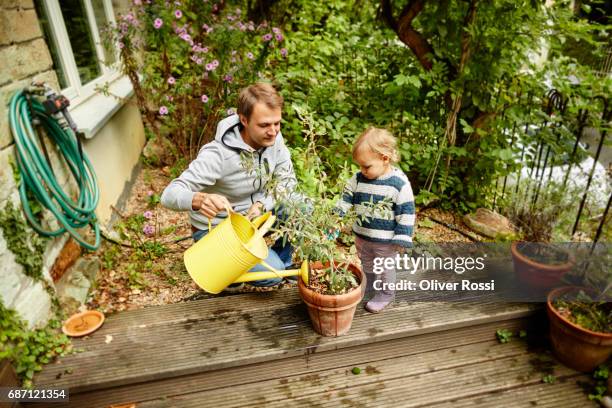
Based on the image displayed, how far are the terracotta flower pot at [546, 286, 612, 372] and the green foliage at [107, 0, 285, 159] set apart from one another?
2.81 m

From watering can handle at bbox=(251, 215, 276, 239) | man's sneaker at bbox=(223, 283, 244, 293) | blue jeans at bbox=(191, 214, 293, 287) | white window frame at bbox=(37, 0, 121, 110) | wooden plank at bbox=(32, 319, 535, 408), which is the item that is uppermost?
white window frame at bbox=(37, 0, 121, 110)

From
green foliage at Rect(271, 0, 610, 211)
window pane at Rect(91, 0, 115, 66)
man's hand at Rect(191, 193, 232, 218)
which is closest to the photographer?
man's hand at Rect(191, 193, 232, 218)

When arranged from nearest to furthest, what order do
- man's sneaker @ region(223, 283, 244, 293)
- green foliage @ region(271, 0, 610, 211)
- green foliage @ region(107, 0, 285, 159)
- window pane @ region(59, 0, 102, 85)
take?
1. man's sneaker @ region(223, 283, 244, 293)
2. green foliage @ region(271, 0, 610, 211)
3. window pane @ region(59, 0, 102, 85)
4. green foliage @ region(107, 0, 285, 159)

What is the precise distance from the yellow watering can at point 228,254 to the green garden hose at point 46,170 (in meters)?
0.79

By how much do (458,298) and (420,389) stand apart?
63cm

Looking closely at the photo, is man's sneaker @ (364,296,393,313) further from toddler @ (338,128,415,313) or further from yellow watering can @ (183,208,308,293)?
yellow watering can @ (183,208,308,293)

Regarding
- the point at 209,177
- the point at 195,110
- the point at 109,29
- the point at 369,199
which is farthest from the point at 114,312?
the point at 109,29

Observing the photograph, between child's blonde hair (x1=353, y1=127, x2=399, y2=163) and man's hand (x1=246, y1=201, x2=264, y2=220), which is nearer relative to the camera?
child's blonde hair (x1=353, y1=127, x2=399, y2=163)

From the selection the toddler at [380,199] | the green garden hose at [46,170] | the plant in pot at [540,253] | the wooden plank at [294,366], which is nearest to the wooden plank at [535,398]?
the wooden plank at [294,366]

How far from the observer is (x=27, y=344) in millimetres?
1795

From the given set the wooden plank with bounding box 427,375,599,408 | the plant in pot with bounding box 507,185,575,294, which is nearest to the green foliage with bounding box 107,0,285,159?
the plant in pot with bounding box 507,185,575,294

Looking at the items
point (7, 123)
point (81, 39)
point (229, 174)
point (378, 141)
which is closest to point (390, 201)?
point (378, 141)

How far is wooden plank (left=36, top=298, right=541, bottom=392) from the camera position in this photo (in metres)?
1.85

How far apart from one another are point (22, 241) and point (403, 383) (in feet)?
6.66
